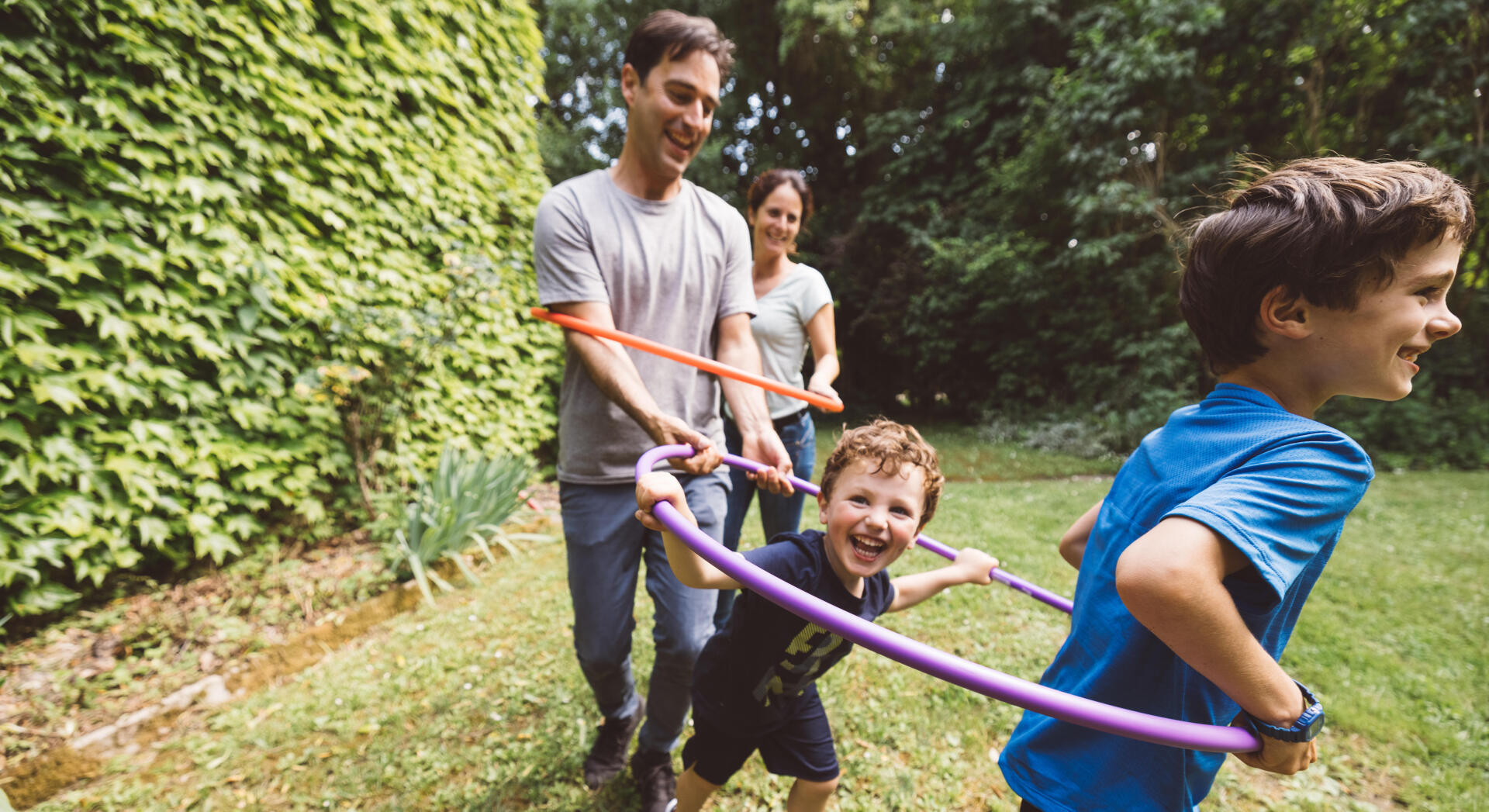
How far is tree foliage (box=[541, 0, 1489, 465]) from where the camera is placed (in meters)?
9.01

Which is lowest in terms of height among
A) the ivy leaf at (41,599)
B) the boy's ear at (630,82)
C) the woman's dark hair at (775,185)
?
the ivy leaf at (41,599)

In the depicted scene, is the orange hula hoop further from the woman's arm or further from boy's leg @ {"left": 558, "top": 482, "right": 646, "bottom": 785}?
the woman's arm

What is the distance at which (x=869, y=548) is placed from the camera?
1.65 m

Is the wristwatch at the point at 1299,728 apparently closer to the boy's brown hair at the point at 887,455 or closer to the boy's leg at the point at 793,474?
the boy's brown hair at the point at 887,455

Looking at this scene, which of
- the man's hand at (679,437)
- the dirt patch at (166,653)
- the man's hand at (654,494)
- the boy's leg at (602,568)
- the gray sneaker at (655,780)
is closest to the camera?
the man's hand at (654,494)

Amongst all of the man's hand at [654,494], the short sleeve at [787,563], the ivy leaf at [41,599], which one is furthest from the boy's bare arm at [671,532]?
the ivy leaf at [41,599]

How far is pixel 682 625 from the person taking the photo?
2.15 meters

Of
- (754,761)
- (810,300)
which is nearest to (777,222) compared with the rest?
(810,300)

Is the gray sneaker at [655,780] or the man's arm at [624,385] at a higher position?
the man's arm at [624,385]

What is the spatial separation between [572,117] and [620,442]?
1523 centimetres

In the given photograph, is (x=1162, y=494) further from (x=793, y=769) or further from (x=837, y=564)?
(x=793, y=769)

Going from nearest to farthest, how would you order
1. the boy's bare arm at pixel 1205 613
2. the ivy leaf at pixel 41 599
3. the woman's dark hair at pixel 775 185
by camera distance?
the boy's bare arm at pixel 1205 613 → the ivy leaf at pixel 41 599 → the woman's dark hair at pixel 775 185

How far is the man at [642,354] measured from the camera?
6.89 ft

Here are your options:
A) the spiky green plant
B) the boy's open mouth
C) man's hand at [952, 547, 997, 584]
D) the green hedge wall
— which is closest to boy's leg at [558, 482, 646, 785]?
the boy's open mouth
